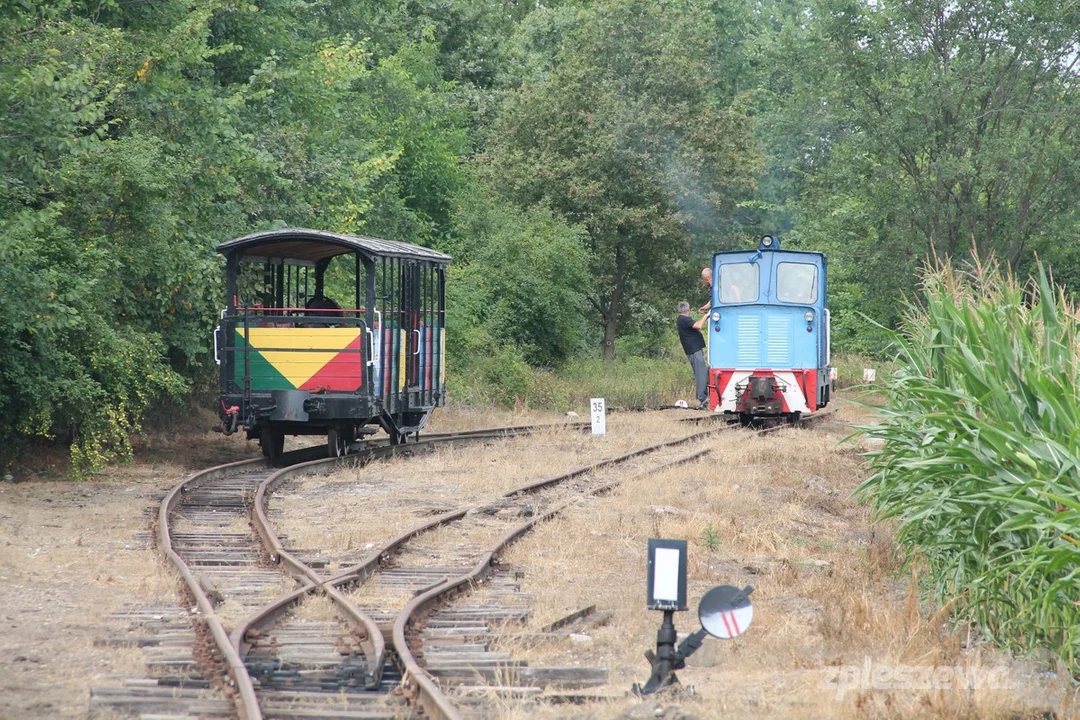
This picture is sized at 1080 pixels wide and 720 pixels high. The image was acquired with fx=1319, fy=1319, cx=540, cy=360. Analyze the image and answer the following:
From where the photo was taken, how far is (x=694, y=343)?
24594mm

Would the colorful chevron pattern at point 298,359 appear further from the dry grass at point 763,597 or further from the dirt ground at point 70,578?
the dry grass at point 763,597

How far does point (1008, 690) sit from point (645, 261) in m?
27.0

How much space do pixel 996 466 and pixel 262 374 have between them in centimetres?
1070

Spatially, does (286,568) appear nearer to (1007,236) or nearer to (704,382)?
(704,382)

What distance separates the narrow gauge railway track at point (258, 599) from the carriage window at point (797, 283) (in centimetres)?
1037

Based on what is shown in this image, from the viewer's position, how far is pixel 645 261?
33031mm

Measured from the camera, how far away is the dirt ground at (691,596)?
20.9ft

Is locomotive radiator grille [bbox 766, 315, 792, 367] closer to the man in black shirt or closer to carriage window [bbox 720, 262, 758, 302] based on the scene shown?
carriage window [bbox 720, 262, 758, 302]

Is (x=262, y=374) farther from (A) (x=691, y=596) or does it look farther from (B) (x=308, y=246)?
(A) (x=691, y=596)

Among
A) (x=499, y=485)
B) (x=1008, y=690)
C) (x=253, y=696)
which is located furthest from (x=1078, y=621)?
(x=499, y=485)

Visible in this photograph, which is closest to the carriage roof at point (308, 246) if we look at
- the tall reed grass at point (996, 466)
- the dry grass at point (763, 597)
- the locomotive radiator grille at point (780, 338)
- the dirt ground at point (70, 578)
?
the dirt ground at point (70, 578)

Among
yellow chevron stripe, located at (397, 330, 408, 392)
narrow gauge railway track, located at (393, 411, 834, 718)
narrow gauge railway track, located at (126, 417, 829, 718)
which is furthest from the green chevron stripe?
narrow gauge railway track, located at (393, 411, 834, 718)

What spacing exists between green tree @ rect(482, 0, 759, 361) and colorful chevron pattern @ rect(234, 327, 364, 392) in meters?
15.3

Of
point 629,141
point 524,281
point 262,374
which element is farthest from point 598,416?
point 629,141
